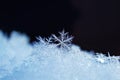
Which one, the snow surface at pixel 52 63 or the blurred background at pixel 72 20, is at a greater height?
the blurred background at pixel 72 20

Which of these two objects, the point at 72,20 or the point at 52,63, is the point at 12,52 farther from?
the point at 72,20

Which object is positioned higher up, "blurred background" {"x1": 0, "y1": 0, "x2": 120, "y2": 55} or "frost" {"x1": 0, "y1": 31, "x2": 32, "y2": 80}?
"blurred background" {"x1": 0, "y1": 0, "x2": 120, "y2": 55}

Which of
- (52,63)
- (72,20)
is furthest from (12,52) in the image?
(72,20)

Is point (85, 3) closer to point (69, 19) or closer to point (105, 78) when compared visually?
point (69, 19)

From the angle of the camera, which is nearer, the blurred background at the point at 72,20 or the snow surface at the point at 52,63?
the snow surface at the point at 52,63

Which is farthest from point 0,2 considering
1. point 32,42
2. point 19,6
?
point 32,42
